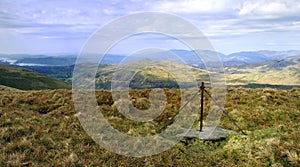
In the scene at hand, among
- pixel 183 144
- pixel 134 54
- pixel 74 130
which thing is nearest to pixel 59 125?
pixel 74 130

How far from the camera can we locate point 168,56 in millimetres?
12961

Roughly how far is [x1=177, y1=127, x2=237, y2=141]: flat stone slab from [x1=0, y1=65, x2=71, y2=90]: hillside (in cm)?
15047

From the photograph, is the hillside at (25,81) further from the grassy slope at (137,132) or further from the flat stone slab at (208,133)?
the flat stone slab at (208,133)

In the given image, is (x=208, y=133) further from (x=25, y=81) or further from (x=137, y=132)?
(x=25, y=81)

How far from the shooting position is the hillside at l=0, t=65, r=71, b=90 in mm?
149125

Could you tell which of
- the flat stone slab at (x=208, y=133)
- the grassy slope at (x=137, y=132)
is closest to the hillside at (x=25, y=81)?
the grassy slope at (x=137, y=132)

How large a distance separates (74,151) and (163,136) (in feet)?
15.9

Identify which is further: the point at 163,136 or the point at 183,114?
the point at 183,114

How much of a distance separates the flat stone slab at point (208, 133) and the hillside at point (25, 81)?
15047 cm

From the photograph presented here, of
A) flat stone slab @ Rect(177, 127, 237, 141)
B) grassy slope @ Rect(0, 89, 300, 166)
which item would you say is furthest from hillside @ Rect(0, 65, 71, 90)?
flat stone slab @ Rect(177, 127, 237, 141)

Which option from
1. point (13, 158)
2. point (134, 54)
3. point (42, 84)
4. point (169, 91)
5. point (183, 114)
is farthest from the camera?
point (42, 84)

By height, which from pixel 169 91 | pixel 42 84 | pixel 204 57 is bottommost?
pixel 42 84

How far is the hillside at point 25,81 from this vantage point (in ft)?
489

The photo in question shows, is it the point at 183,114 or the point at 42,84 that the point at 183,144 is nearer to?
the point at 183,114
